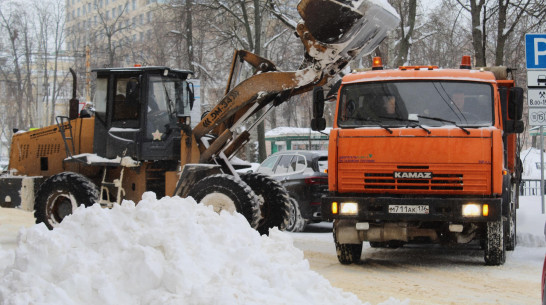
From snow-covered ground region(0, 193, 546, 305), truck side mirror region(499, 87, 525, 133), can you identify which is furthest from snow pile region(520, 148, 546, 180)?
snow-covered ground region(0, 193, 546, 305)

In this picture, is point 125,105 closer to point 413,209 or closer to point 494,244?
point 413,209

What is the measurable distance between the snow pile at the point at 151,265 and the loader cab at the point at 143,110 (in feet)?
19.5

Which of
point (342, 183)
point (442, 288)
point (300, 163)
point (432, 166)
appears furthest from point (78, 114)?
point (442, 288)

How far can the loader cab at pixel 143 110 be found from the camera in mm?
12453

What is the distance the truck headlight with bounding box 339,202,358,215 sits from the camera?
9688 mm

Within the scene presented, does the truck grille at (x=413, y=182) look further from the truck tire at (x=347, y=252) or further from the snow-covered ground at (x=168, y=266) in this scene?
the snow-covered ground at (x=168, y=266)

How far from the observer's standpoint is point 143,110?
41.0 feet

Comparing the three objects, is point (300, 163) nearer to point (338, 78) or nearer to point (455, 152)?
point (338, 78)

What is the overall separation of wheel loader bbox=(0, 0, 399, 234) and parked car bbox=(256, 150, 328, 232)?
2.50 meters

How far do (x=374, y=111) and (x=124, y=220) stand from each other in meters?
4.68

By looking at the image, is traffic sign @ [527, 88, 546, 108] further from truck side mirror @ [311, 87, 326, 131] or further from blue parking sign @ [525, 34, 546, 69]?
truck side mirror @ [311, 87, 326, 131]

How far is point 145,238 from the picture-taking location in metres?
5.82

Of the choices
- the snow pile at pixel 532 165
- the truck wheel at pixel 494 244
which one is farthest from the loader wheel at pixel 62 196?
the snow pile at pixel 532 165

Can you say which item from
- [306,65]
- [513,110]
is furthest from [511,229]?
[306,65]
